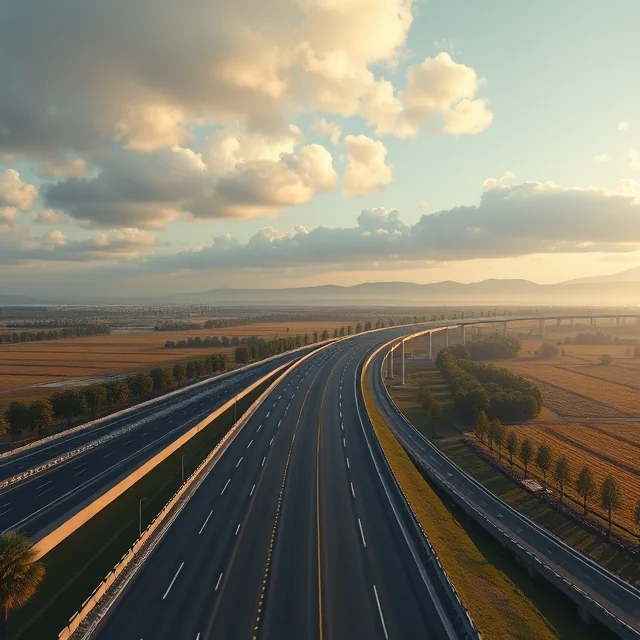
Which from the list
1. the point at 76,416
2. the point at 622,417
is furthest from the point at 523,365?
the point at 76,416

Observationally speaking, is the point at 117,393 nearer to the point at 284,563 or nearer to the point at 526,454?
the point at 284,563

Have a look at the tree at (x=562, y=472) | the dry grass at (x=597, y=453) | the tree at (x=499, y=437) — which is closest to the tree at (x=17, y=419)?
the tree at (x=499, y=437)

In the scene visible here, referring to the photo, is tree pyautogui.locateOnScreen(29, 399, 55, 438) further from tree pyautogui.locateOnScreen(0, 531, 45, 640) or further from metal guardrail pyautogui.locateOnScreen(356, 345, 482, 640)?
metal guardrail pyautogui.locateOnScreen(356, 345, 482, 640)

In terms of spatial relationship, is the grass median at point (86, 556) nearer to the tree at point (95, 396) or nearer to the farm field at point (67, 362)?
the tree at point (95, 396)

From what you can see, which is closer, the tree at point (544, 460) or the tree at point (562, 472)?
the tree at point (562, 472)

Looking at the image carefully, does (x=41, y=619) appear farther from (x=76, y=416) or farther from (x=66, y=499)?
(x=76, y=416)

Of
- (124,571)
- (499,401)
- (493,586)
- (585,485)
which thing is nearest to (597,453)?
(499,401)
